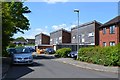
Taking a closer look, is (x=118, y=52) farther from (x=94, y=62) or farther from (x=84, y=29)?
(x=84, y=29)

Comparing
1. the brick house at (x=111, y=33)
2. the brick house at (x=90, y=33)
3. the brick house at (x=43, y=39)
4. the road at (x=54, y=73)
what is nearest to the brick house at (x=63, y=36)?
the brick house at (x=90, y=33)

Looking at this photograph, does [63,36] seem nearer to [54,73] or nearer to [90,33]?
[90,33]

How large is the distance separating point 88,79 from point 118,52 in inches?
410

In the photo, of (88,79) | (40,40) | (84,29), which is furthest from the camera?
Result: (40,40)

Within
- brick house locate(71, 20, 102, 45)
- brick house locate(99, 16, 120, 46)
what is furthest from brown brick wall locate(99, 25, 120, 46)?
brick house locate(71, 20, 102, 45)

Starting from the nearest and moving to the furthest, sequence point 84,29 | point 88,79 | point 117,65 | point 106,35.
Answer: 1. point 88,79
2. point 117,65
3. point 106,35
4. point 84,29

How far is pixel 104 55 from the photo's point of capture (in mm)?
26438

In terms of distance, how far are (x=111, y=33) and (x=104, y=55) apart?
21085 mm

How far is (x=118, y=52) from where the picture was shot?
81.4 ft

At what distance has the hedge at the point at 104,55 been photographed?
24.8 metres

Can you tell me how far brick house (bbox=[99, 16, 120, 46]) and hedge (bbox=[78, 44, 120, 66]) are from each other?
44.4ft

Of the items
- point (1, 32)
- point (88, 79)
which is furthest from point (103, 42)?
point (88, 79)

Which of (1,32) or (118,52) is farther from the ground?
(1,32)

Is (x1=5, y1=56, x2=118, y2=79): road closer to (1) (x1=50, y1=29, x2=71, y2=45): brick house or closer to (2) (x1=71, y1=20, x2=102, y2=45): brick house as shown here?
(2) (x1=71, y1=20, x2=102, y2=45): brick house
